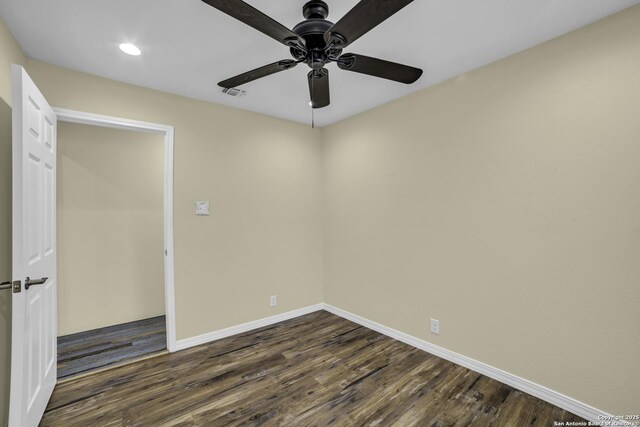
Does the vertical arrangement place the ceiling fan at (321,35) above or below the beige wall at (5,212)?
above

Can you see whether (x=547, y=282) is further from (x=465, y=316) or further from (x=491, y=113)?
(x=491, y=113)

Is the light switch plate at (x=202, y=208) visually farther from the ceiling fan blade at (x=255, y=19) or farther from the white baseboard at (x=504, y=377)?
the white baseboard at (x=504, y=377)

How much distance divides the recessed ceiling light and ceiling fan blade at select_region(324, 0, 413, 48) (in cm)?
149

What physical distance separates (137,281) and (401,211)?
334 centimetres

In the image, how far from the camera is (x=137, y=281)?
3.60 m

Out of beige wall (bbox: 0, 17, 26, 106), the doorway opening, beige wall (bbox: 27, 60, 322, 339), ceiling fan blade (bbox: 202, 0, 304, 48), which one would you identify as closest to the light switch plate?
beige wall (bbox: 27, 60, 322, 339)

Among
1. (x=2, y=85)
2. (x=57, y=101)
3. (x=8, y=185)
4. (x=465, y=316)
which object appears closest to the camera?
(x=2, y=85)

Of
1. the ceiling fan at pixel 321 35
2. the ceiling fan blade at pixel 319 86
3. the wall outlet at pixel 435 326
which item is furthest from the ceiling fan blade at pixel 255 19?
the wall outlet at pixel 435 326

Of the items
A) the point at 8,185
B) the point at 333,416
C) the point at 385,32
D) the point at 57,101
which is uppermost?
the point at 385,32

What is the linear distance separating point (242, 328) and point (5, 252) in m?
2.11

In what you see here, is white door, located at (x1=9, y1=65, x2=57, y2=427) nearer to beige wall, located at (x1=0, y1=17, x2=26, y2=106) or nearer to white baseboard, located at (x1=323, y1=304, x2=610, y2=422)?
beige wall, located at (x1=0, y1=17, x2=26, y2=106)

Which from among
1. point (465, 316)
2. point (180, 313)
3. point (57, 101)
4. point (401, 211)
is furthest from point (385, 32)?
point (180, 313)

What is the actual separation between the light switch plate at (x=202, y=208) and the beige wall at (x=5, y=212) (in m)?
1.33

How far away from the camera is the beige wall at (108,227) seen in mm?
→ 3158
